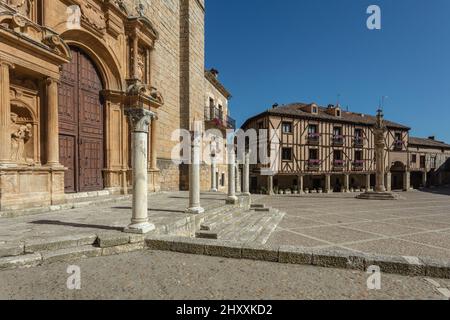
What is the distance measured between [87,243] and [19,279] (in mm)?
1031

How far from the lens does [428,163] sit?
34.7 m

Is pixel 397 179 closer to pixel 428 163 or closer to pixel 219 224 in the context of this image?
pixel 428 163

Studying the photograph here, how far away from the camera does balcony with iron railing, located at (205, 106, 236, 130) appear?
16750 millimetres

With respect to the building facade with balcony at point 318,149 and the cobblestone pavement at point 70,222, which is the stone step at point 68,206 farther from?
the building facade with balcony at point 318,149

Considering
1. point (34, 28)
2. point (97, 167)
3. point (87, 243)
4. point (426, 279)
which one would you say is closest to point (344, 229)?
point (426, 279)

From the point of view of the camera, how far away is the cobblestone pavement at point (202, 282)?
9.00ft

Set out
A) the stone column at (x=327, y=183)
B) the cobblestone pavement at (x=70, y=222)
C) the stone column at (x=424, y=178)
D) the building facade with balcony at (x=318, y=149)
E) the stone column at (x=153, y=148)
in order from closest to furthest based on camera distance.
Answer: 1. the cobblestone pavement at (x=70, y=222)
2. the stone column at (x=153, y=148)
3. the building facade with balcony at (x=318, y=149)
4. the stone column at (x=327, y=183)
5. the stone column at (x=424, y=178)

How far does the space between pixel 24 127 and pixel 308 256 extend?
715cm

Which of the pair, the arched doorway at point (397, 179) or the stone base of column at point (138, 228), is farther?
the arched doorway at point (397, 179)

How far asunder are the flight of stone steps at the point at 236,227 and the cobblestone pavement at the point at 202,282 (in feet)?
6.32

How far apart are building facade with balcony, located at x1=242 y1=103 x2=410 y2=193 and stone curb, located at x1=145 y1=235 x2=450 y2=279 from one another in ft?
70.3

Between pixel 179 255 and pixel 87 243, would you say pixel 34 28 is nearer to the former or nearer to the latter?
pixel 87 243

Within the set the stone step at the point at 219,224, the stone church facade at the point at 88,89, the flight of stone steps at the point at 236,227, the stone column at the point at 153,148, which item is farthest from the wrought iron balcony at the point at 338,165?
the stone column at the point at 153,148

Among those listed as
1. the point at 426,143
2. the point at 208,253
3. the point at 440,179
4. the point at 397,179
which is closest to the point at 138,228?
the point at 208,253
